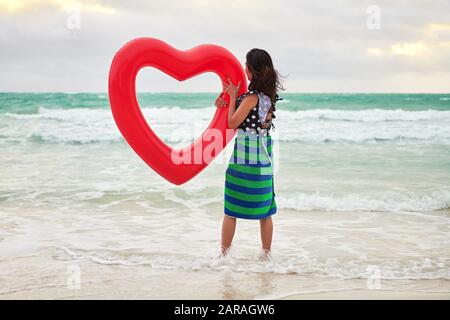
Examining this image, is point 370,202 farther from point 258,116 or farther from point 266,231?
point 258,116

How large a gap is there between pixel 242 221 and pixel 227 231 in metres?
1.68

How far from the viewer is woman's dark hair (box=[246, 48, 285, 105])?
4082mm

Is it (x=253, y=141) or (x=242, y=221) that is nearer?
(x=253, y=141)

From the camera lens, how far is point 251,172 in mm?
4203

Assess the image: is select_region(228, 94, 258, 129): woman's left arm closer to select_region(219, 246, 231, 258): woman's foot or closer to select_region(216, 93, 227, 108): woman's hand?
select_region(216, 93, 227, 108): woman's hand

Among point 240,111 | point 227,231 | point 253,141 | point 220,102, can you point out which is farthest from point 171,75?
point 227,231

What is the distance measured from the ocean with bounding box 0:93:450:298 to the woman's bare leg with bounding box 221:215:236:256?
0.14 m

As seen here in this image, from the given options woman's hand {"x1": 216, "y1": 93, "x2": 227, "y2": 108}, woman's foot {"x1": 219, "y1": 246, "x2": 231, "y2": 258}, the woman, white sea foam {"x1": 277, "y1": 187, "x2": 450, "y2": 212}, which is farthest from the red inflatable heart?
white sea foam {"x1": 277, "y1": 187, "x2": 450, "y2": 212}

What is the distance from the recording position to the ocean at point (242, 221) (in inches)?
170

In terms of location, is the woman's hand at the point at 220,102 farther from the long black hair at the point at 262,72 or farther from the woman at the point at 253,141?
the long black hair at the point at 262,72

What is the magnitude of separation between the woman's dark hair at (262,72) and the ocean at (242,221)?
1353 mm

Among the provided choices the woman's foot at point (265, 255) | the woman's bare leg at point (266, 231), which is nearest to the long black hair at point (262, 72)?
the woman's bare leg at point (266, 231)

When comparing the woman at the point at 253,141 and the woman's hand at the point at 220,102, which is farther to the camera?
the woman's hand at the point at 220,102
